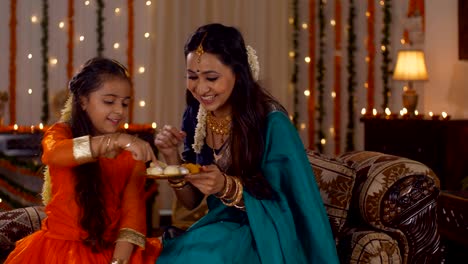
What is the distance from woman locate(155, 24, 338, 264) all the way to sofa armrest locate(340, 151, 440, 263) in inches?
10.4

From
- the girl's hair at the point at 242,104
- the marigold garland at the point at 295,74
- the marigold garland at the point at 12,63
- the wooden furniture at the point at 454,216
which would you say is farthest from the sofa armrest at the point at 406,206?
the marigold garland at the point at 12,63

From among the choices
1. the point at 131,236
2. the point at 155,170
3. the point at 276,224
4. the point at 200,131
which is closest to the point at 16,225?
the point at 131,236

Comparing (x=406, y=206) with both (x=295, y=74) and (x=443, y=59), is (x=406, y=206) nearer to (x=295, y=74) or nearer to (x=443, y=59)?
(x=443, y=59)

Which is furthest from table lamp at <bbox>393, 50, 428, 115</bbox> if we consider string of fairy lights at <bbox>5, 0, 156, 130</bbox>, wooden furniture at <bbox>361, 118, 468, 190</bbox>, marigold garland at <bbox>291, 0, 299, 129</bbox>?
string of fairy lights at <bbox>5, 0, 156, 130</bbox>

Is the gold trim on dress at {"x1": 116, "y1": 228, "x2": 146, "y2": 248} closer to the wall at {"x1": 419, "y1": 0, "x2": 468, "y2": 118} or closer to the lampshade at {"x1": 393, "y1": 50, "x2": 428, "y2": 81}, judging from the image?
the lampshade at {"x1": 393, "y1": 50, "x2": 428, "y2": 81}

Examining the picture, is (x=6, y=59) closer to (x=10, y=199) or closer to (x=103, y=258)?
(x=10, y=199)

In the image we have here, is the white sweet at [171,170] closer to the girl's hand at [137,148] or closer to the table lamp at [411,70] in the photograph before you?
the girl's hand at [137,148]

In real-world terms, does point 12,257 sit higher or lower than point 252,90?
lower

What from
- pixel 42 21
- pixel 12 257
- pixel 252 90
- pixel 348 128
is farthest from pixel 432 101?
pixel 12 257

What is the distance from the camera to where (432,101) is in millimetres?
6891

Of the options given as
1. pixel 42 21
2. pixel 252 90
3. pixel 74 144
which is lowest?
pixel 74 144

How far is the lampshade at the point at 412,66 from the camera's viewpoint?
6344 millimetres

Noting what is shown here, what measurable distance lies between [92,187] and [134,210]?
0.50 feet

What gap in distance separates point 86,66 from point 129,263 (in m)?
0.64
